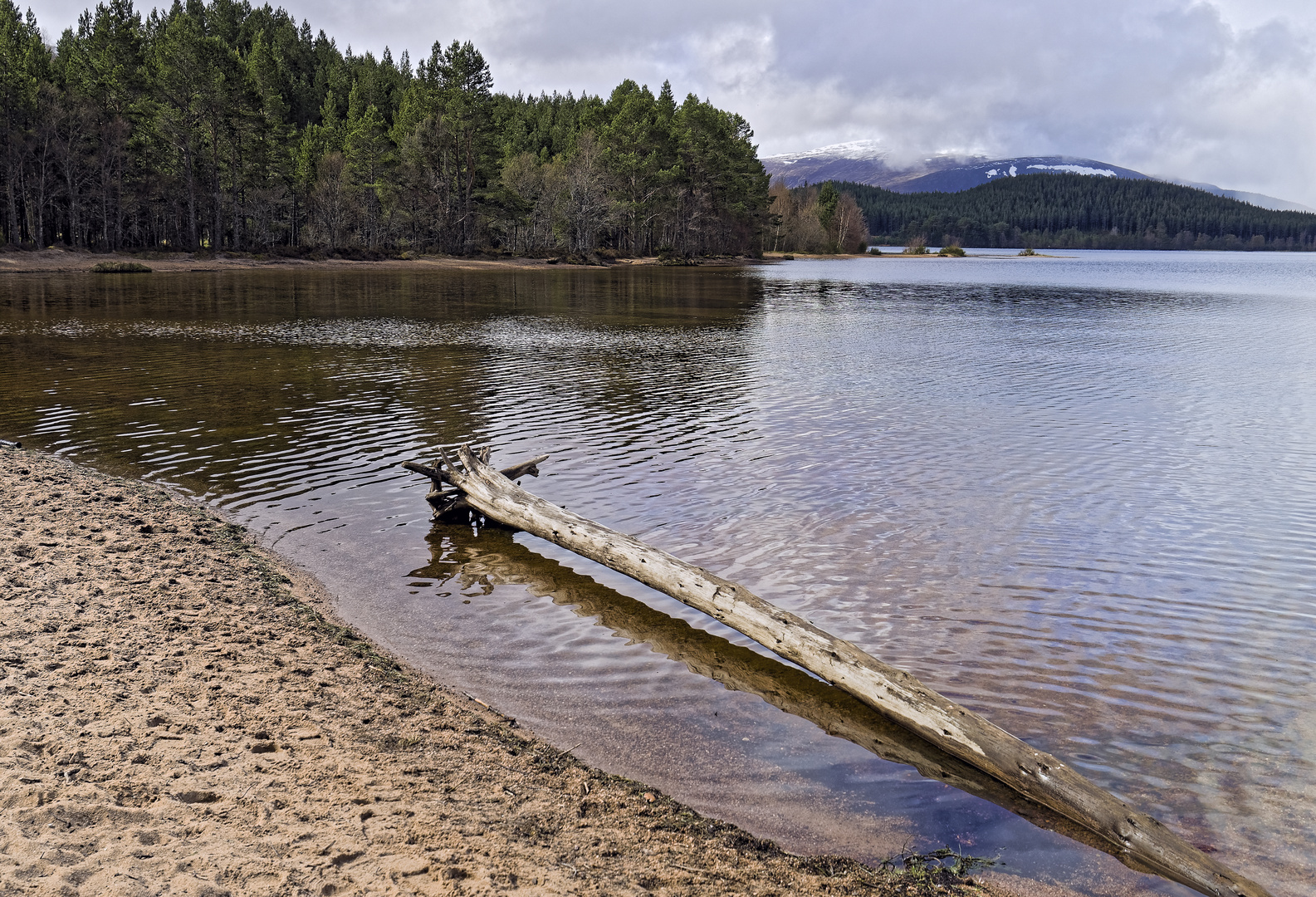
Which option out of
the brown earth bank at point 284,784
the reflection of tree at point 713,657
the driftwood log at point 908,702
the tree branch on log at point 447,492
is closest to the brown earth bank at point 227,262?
the tree branch on log at point 447,492

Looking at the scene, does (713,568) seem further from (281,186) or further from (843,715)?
(281,186)

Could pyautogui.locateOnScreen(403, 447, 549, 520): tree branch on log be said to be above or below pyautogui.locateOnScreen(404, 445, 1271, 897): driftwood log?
above

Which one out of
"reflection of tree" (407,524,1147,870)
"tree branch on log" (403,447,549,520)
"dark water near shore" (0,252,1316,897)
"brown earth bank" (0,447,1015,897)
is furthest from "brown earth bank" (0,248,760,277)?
"brown earth bank" (0,447,1015,897)

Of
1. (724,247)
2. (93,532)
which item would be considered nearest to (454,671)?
(93,532)

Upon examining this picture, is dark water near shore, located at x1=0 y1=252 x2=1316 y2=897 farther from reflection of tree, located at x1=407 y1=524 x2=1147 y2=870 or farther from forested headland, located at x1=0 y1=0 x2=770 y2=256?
forested headland, located at x1=0 y1=0 x2=770 y2=256

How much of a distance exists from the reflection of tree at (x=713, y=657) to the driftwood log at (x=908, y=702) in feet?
0.37

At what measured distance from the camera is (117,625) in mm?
7285

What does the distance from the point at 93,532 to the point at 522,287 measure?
5489cm

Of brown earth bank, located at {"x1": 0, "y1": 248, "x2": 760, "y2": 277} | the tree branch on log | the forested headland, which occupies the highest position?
the forested headland

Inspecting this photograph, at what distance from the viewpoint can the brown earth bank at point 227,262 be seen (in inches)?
2707

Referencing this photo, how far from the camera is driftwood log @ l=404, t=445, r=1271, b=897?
5180mm

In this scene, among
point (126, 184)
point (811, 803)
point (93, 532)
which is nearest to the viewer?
point (811, 803)

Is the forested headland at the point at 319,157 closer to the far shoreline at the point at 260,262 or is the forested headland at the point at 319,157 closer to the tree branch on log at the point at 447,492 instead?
the far shoreline at the point at 260,262

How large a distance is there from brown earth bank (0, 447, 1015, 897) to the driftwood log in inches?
30.1
